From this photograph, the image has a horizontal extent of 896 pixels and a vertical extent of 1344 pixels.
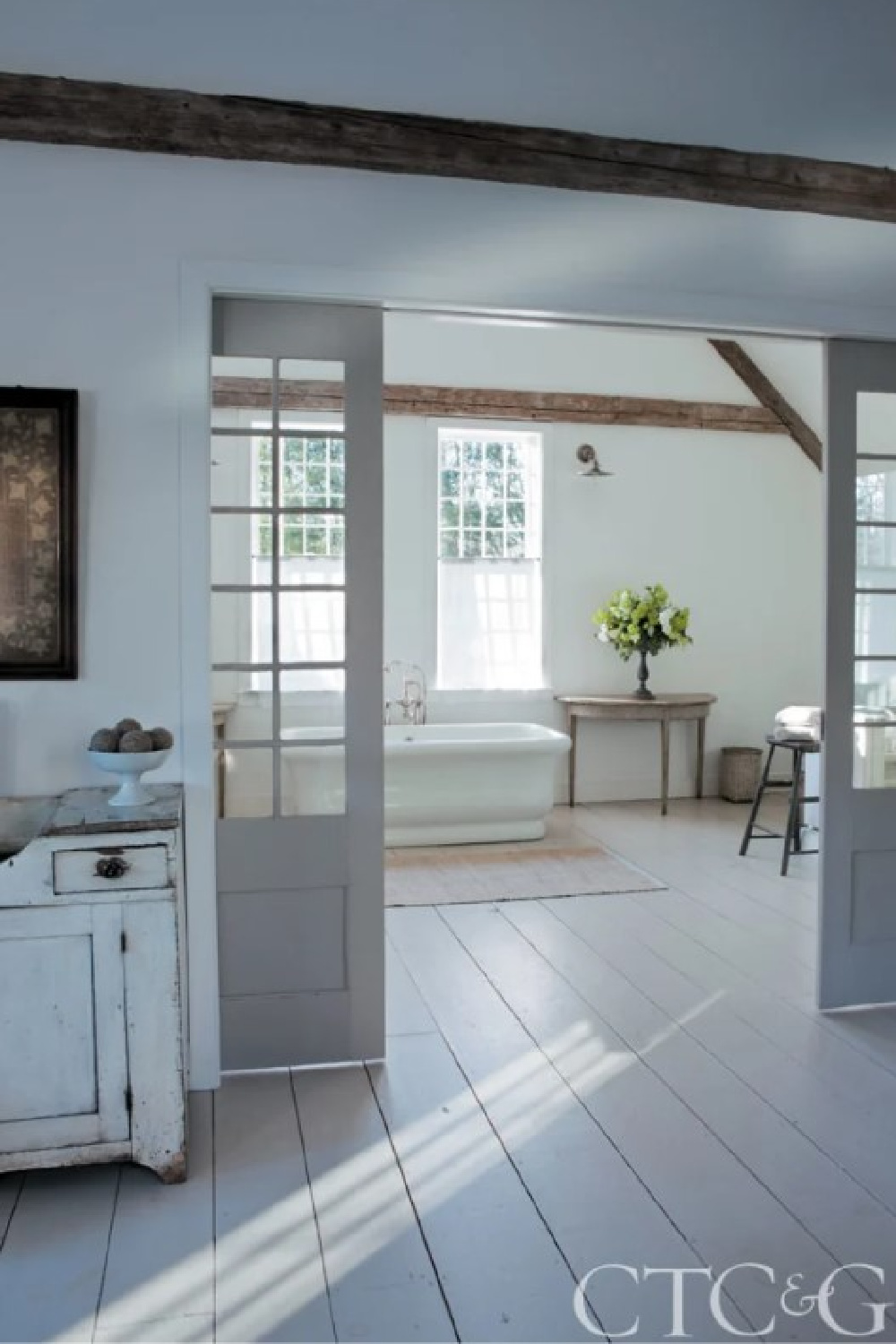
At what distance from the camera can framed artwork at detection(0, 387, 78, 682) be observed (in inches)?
117

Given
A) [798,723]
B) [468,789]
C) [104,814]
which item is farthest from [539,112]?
[798,723]

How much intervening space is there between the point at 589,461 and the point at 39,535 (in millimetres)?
5333

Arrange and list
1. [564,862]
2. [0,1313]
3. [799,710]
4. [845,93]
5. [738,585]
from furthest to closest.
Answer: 1. [738,585]
2. [799,710]
3. [564,862]
4. [845,93]
5. [0,1313]

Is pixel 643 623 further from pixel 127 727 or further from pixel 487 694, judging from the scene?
pixel 127 727

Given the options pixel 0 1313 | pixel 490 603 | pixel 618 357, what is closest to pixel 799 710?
pixel 490 603

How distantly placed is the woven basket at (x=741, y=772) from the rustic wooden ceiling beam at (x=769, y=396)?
7.54 feet

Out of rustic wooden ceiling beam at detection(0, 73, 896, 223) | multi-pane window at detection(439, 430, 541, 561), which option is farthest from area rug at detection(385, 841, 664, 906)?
rustic wooden ceiling beam at detection(0, 73, 896, 223)

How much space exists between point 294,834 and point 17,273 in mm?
1776

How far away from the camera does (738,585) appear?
26.7 feet

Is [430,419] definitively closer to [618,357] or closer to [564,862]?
[618,357]

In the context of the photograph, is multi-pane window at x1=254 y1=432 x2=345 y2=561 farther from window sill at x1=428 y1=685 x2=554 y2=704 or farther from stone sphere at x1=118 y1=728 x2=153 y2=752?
window sill at x1=428 y1=685 x2=554 y2=704

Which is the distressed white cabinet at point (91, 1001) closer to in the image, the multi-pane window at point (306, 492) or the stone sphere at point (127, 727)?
the stone sphere at point (127, 727)

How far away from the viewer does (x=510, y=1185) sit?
255cm

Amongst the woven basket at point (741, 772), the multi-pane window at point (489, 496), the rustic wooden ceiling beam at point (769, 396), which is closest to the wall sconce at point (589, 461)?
the multi-pane window at point (489, 496)
